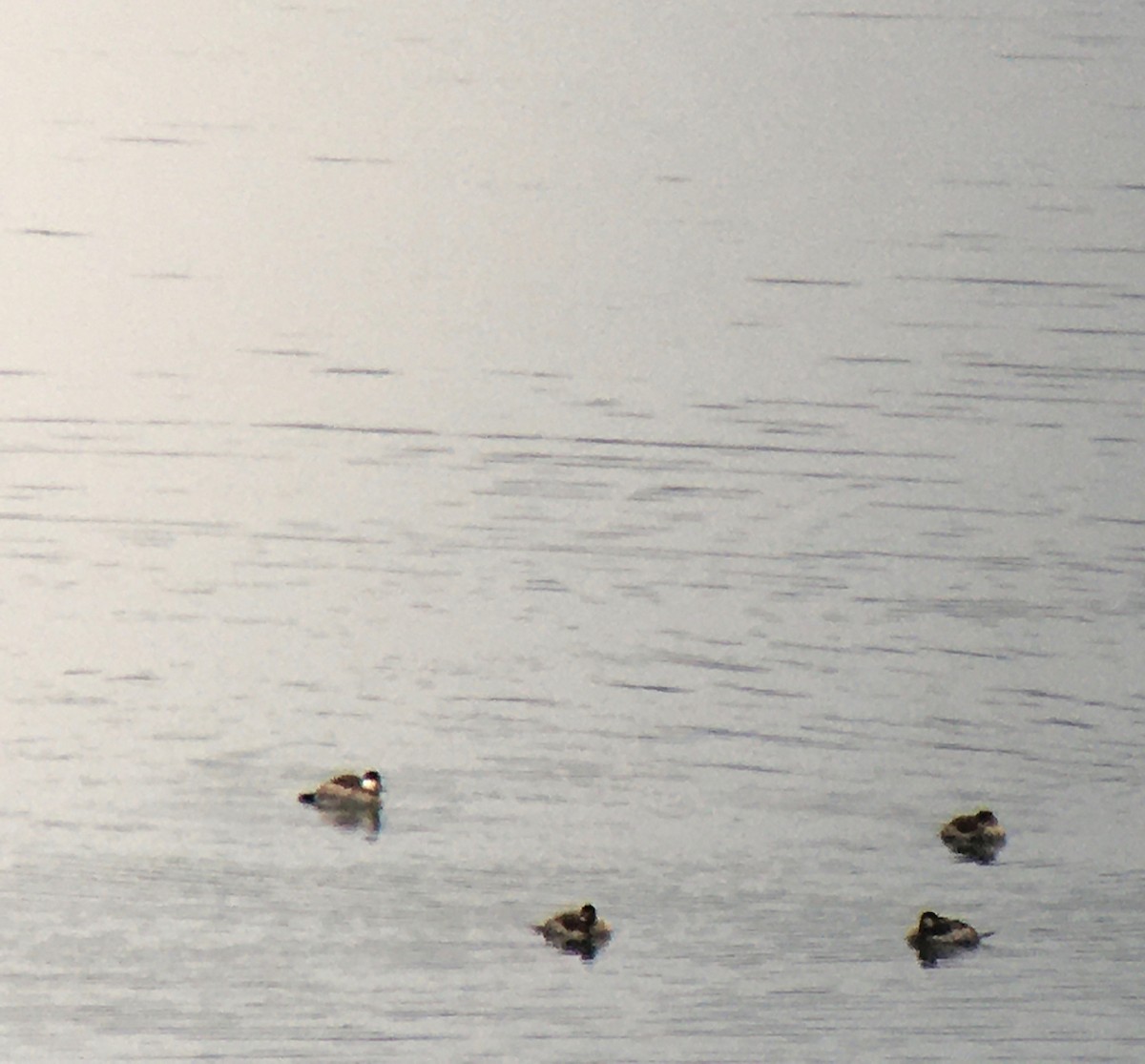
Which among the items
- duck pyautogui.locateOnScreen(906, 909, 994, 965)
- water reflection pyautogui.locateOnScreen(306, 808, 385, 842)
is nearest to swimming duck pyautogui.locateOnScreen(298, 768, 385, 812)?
water reflection pyautogui.locateOnScreen(306, 808, 385, 842)

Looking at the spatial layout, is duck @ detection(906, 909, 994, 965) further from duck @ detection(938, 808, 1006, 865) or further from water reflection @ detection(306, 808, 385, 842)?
water reflection @ detection(306, 808, 385, 842)

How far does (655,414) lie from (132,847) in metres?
0.30

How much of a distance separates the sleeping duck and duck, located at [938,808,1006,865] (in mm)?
161

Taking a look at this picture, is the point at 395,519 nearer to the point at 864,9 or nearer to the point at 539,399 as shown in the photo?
the point at 539,399

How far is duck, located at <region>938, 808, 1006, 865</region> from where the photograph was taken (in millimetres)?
559

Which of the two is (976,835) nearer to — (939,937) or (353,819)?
(939,937)

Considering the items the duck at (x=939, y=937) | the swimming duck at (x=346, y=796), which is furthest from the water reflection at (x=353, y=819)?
the duck at (x=939, y=937)

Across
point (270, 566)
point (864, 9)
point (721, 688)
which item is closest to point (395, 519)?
point (270, 566)

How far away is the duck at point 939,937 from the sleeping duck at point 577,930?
142 millimetres

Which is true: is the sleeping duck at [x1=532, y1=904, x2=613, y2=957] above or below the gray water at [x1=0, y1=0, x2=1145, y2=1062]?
below

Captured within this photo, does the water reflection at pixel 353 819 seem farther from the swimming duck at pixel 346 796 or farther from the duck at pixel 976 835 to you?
the duck at pixel 976 835

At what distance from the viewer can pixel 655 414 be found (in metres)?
0.55

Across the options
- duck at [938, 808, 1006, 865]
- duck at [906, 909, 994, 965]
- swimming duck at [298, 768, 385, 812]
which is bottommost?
duck at [906, 909, 994, 965]

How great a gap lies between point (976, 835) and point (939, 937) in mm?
51
